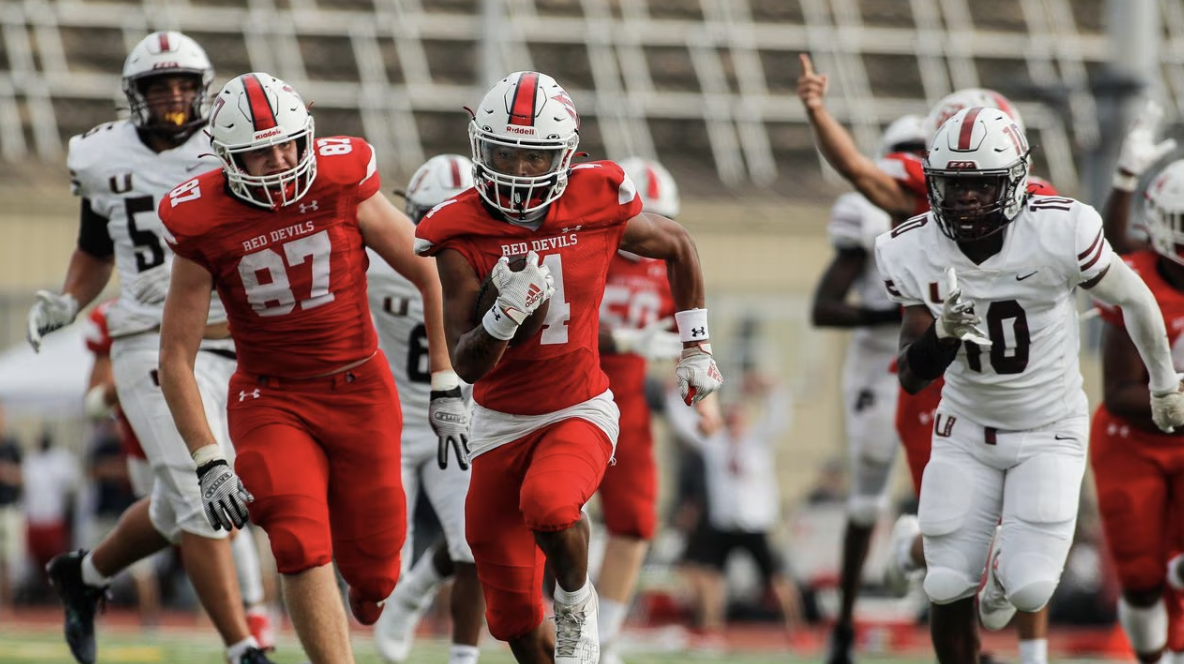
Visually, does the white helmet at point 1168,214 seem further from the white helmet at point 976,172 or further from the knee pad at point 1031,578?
the knee pad at point 1031,578

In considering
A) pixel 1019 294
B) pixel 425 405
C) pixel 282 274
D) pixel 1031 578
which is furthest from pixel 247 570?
pixel 1019 294

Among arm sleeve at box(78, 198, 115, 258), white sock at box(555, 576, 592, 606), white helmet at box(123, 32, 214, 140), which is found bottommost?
white sock at box(555, 576, 592, 606)

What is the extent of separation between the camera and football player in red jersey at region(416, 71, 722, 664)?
541cm

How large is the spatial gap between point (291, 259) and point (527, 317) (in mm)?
854

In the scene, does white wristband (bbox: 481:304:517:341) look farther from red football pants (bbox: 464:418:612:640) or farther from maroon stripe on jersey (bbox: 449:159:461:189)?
maroon stripe on jersey (bbox: 449:159:461:189)

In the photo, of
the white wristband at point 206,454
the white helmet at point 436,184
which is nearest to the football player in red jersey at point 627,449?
the white helmet at point 436,184

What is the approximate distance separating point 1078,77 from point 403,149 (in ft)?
25.1

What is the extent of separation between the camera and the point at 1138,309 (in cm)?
577

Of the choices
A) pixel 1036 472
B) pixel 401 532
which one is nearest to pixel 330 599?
pixel 401 532

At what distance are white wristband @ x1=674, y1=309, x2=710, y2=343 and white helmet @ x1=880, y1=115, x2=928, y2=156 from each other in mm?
2371

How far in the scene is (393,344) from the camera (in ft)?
24.0

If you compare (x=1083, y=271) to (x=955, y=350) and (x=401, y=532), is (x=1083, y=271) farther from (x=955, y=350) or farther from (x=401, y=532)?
(x=401, y=532)

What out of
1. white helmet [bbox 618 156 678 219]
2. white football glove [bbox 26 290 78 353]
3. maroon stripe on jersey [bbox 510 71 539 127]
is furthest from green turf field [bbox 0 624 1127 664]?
maroon stripe on jersey [bbox 510 71 539 127]

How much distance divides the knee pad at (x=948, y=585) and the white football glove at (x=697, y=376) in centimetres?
98
